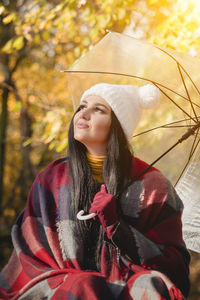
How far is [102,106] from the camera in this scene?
97.7 inches

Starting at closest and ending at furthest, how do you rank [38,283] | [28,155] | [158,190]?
1. [38,283]
2. [158,190]
3. [28,155]

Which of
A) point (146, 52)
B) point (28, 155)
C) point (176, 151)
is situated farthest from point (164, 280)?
point (28, 155)

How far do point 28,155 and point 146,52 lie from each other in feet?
20.9

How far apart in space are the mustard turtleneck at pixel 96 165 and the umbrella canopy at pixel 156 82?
1.10 ft

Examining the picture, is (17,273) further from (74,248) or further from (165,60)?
(165,60)

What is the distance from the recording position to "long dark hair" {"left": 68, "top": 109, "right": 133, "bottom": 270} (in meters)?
2.39

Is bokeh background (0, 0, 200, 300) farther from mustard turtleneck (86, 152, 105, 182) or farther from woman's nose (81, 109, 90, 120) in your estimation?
mustard turtleneck (86, 152, 105, 182)

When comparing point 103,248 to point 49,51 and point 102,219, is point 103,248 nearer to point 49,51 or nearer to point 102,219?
point 102,219

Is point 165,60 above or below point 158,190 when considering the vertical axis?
above

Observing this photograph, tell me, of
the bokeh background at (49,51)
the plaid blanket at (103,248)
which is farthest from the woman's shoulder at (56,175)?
the bokeh background at (49,51)

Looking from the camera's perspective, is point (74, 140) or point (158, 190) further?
point (74, 140)

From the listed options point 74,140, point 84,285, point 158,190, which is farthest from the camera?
point 74,140

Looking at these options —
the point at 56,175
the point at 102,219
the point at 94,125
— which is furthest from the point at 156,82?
the point at 102,219

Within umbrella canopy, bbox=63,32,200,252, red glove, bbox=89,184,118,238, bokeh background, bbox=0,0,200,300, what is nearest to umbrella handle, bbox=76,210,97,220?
red glove, bbox=89,184,118,238
